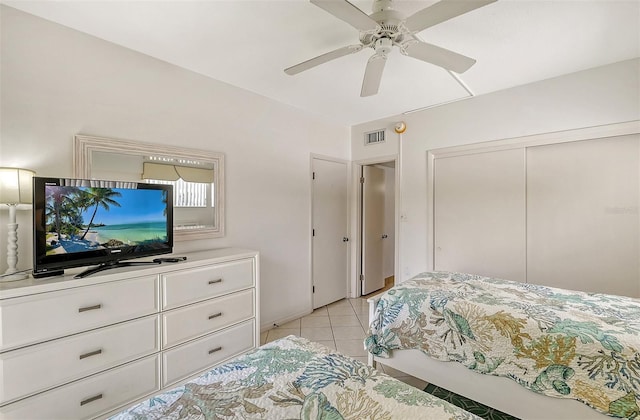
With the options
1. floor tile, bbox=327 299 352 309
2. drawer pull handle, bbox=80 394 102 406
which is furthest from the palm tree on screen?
floor tile, bbox=327 299 352 309

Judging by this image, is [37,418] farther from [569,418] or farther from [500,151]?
[500,151]

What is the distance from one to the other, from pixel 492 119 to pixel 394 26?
2103 mm

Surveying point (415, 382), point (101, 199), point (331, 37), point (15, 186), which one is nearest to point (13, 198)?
point (15, 186)

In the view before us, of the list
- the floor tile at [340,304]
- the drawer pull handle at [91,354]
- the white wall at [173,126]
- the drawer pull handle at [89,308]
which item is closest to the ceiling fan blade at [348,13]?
the white wall at [173,126]

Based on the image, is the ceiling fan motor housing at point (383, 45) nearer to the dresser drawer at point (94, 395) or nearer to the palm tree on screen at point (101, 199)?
the palm tree on screen at point (101, 199)

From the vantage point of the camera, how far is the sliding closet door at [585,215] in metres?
2.42

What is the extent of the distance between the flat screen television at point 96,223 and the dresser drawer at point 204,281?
0.28m

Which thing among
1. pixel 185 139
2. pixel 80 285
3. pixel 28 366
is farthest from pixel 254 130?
pixel 28 366

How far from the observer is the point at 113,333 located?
171 cm

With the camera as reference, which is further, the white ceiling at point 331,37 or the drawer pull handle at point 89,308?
the white ceiling at point 331,37

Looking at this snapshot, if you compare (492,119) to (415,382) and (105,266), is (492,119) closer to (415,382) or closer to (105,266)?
(415,382)

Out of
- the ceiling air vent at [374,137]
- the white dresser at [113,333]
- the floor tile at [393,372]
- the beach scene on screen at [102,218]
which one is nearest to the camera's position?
the white dresser at [113,333]

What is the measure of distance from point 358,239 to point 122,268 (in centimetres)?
311

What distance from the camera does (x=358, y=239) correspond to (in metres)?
4.29
